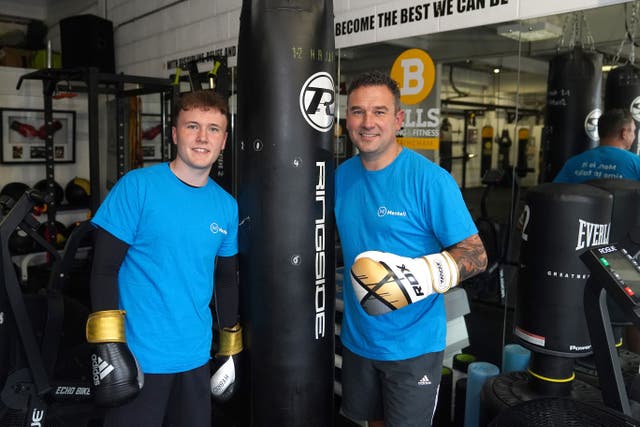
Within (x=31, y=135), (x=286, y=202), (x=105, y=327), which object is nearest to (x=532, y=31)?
(x=286, y=202)

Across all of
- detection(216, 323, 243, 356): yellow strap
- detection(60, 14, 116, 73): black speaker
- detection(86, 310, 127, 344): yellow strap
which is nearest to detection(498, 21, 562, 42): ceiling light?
detection(216, 323, 243, 356): yellow strap

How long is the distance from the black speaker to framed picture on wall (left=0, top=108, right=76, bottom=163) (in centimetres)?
100

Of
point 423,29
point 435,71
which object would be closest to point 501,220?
point 435,71

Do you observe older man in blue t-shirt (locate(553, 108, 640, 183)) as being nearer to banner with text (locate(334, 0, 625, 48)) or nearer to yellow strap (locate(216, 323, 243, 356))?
banner with text (locate(334, 0, 625, 48))

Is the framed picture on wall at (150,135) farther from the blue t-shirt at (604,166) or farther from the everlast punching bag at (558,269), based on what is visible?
the everlast punching bag at (558,269)

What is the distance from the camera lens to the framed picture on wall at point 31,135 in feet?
21.1

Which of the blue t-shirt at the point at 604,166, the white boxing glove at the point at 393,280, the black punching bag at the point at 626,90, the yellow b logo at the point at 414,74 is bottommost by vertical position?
the white boxing glove at the point at 393,280

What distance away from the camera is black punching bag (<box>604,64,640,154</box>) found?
2.46 metres

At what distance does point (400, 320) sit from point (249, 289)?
1.71ft

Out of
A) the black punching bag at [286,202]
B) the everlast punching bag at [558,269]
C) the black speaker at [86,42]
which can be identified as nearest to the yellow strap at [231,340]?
the black punching bag at [286,202]

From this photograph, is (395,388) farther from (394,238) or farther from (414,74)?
(414,74)

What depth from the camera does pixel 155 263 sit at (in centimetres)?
160

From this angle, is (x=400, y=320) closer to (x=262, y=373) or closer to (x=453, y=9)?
(x=262, y=373)

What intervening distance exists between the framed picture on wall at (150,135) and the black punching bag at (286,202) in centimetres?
488
